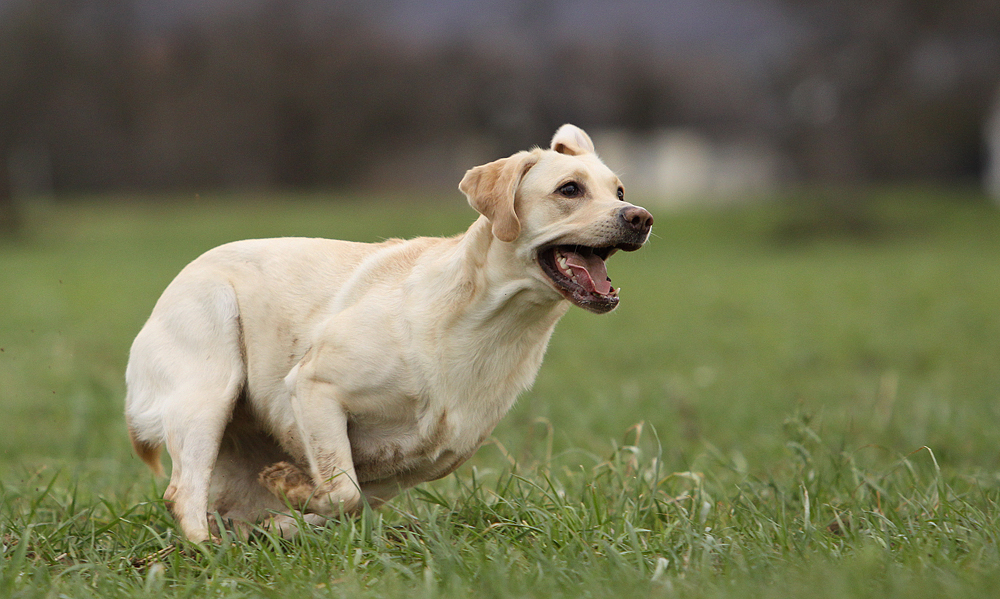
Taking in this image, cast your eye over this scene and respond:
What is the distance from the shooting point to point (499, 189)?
9.87 feet

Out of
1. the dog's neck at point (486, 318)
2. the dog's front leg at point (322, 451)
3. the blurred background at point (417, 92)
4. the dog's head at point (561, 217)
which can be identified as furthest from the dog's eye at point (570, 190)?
the blurred background at point (417, 92)

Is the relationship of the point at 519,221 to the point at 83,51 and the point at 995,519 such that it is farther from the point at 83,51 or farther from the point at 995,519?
the point at 83,51

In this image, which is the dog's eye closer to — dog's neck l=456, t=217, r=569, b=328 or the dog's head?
the dog's head

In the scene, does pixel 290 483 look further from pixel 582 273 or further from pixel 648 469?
pixel 648 469

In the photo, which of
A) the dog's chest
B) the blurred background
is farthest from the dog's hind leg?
the blurred background

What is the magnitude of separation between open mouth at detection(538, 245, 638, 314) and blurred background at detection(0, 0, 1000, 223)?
25.6m

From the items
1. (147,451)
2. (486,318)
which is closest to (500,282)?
(486,318)

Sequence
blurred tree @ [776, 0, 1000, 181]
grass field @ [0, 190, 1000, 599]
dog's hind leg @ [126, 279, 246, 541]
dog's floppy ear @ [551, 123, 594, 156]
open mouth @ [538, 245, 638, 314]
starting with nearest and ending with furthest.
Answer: grass field @ [0, 190, 1000, 599]
open mouth @ [538, 245, 638, 314]
dog's hind leg @ [126, 279, 246, 541]
dog's floppy ear @ [551, 123, 594, 156]
blurred tree @ [776, 0, 1000, 181]

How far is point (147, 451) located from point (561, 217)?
191cm

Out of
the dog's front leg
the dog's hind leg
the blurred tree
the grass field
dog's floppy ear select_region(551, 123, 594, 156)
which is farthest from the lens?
the blurred tree

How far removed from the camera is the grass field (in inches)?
103

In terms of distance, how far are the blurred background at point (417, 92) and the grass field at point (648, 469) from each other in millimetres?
18445

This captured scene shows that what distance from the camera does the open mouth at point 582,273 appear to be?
2.86 meters

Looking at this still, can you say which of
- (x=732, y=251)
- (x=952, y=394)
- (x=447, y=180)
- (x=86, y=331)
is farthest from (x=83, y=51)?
(x=952, y=394)
